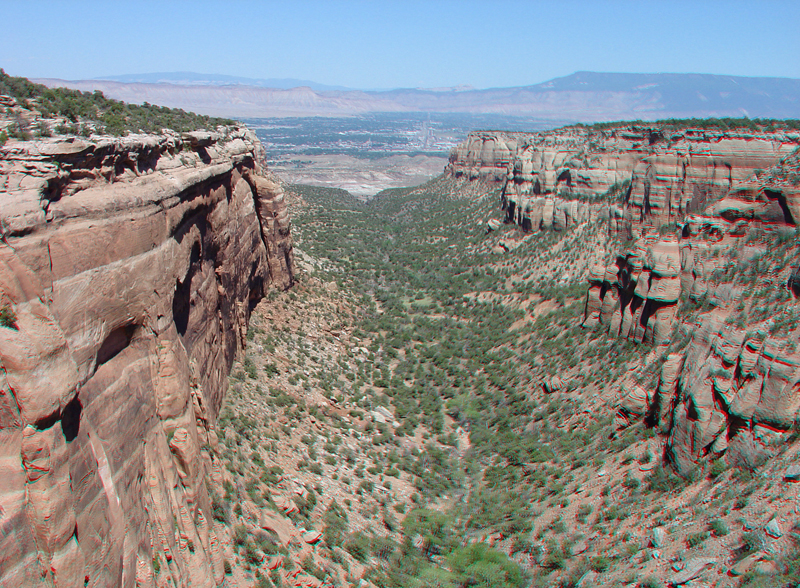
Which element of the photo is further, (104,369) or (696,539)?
(696,539)

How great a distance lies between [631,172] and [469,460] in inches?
1197

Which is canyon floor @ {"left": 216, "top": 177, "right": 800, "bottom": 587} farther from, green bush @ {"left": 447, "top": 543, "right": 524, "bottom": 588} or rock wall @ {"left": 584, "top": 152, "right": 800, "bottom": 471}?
rock wall @ {"left": 584, "top": 152, "right": 800, "bottom": 471}

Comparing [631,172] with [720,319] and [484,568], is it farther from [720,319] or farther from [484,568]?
[484,568]

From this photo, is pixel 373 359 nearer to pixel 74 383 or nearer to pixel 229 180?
pixel 229 180

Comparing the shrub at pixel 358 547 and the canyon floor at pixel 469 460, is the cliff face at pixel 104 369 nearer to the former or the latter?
the canyon floor at pixel 469 460

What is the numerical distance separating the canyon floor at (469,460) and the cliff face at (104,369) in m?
2.28

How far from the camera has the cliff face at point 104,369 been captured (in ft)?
25.5

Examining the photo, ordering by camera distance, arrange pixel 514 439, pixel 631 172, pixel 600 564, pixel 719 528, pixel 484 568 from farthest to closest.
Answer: pixel 631 172, pixel 514 439, pixel 484 568, pixel 600 564, pixel 719 528

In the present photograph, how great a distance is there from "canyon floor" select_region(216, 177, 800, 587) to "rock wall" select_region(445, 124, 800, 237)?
156 inches

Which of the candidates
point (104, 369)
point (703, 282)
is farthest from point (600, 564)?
point (703, 282)

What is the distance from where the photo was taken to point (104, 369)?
387 inches

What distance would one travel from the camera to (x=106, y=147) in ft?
35.3

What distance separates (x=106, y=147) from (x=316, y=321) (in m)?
18.1

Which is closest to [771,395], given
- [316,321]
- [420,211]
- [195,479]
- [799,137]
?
[195,479]
